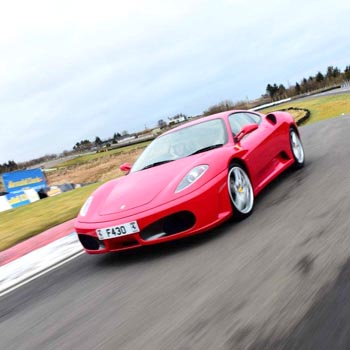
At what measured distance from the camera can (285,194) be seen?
5.51m

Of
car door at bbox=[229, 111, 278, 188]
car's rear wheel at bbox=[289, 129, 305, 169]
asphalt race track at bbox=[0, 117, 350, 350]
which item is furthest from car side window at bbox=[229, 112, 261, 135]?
asphalt race track at bbox=[0, 117, 350, 350]

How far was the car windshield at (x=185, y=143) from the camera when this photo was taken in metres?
5.33

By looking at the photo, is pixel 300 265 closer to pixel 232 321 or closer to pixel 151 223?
pixel 232 321

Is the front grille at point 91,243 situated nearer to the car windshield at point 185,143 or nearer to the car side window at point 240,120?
the car windshield at point 185,143

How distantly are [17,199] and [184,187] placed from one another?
1294 cm

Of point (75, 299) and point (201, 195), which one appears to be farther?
point (201, 195)

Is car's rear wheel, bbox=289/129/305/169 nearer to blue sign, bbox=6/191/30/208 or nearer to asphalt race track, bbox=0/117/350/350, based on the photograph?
asphalt race track, bbox=0/117/350/350

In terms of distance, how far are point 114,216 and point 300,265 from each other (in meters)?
1.84

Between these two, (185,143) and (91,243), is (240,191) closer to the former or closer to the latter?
(185,143)

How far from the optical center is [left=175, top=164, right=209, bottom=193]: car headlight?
14.4 ft

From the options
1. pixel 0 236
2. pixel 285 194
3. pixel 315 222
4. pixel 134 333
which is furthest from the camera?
pixel 0 236

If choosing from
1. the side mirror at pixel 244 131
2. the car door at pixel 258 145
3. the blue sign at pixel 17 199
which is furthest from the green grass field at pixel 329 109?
the side mirror at pixel 244 131

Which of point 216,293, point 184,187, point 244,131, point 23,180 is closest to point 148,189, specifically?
A: point 184,187

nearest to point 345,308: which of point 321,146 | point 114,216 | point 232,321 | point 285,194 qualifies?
point 232,321
